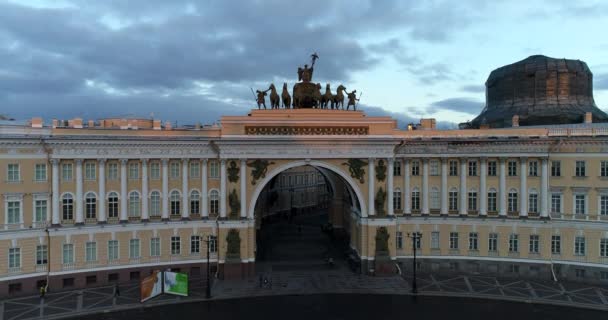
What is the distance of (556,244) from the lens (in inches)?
1699

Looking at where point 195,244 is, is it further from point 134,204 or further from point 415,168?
point 415,168

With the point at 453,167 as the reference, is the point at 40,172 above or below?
below

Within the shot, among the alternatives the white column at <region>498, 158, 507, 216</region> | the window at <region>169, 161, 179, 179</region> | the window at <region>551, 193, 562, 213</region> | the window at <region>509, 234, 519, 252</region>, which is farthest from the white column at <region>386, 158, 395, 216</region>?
the window at <region>169, 161, 179, 179</region>

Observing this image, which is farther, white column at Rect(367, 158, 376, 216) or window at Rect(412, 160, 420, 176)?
window at Rect(412, 160, 420, 176)

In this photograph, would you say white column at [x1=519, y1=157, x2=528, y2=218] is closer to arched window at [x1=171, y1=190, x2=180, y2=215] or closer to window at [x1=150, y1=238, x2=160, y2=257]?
arched window at [x1=171, y1=190, x2=180, y2=215]

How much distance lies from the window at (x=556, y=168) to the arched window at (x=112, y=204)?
39.6 meters

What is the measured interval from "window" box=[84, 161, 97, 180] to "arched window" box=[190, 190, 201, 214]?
28.2 ft

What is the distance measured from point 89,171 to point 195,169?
905 centimetres

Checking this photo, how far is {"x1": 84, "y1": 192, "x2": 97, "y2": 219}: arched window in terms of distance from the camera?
40.8m

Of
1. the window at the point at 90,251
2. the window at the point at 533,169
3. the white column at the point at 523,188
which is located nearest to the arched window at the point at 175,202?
the window at the point at 90,251

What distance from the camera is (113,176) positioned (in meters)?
41.6

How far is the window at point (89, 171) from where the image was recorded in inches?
1598

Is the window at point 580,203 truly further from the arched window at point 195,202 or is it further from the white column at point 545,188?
the arched window at point 195,202

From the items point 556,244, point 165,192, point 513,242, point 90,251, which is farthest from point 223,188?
point 556,244
